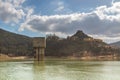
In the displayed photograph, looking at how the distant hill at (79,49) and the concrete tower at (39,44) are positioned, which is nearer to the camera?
the concrete tower at (39,44)

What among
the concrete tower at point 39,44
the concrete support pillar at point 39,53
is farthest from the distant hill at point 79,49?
the concrete tower at point 39,44

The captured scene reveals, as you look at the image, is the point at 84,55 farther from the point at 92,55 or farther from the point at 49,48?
the point at 49,48

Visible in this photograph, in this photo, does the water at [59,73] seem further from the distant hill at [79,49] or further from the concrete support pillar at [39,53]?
the distant hill at [79,49]

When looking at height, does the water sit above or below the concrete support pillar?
below

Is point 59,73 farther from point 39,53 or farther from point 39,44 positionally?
point 39,53

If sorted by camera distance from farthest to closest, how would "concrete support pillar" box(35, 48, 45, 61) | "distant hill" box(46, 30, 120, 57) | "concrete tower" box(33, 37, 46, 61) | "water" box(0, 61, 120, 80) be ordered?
"distant hill" box(46, 30, 120, 57), "concrete support pillar" box(35, 48, 45, 61), "concrete tower" box(33, 37, 46, 61), "water" box(0, 61, 120, 80)

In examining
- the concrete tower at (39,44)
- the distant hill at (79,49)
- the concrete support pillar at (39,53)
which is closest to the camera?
the concrete tower at (39,44)

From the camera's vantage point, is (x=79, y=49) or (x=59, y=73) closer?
(x=59, y=73)

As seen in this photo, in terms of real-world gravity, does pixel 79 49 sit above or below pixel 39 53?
above

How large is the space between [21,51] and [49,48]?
842 inches

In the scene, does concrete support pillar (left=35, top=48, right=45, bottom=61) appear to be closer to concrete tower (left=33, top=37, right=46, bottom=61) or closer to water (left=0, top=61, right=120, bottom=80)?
concrete tower (left=33, top=37, right=46, bottom=61)

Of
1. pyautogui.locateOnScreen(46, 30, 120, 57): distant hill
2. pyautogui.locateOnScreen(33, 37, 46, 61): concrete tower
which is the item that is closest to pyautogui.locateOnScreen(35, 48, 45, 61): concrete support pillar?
pyautogui.locateOnScreen(33, 37, 46, 61): concrete tower

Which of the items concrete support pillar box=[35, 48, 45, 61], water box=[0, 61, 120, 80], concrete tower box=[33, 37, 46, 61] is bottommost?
water box=[0, 61, 120, 80]

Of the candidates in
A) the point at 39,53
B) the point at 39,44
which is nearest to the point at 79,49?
the point at 39,53
